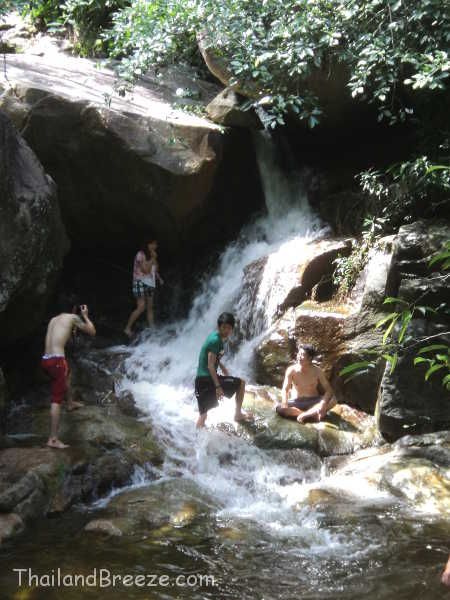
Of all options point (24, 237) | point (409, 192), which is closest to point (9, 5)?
point (24, 237)

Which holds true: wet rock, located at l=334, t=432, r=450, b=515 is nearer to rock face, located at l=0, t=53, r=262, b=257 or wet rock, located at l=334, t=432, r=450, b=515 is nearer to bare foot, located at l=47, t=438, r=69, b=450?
bare foot, located at l=47, t=438, r=69, b=450

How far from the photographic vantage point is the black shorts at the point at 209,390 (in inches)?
298

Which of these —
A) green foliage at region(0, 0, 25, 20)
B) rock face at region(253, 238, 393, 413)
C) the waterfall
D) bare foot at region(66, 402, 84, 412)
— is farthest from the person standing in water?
green foliage at region(0, 0, 25, 20)

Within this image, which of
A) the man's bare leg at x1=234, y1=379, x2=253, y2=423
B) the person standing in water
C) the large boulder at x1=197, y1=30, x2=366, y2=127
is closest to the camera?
the man's bare leg at x1=234, y1=379, x2=253, y2=423

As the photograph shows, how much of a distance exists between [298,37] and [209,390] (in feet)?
15.4

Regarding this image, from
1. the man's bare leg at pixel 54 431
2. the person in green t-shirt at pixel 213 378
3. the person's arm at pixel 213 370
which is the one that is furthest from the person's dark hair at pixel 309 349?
the man's bare leg at pixel 54 431

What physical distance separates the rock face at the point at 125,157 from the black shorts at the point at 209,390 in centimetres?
443

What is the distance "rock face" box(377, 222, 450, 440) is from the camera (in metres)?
7.29

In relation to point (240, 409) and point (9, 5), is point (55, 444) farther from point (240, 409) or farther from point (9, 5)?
point (9, 5)

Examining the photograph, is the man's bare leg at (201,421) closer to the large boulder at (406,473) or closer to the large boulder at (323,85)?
the large boulder at (406,473)

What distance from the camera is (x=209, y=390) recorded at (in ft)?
24.8

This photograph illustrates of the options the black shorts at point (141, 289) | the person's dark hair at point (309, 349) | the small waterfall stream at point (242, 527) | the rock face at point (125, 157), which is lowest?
the small waterfall stream at point (242, 527)

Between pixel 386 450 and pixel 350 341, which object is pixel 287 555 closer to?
pixel 386 450

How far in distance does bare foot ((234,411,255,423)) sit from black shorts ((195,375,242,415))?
38 centimetres
